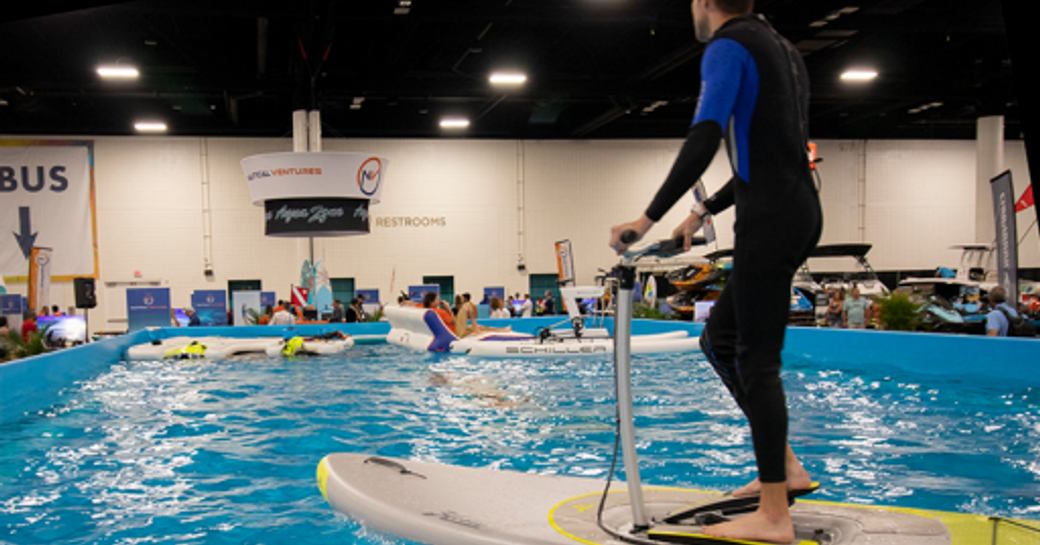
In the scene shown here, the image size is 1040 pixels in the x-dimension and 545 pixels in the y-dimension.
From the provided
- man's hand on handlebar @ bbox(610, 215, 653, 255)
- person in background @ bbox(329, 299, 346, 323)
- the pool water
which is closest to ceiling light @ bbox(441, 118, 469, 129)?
person in background @ bbox(329, 299, 346, 323)

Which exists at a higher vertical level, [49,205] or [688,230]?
[49,205]

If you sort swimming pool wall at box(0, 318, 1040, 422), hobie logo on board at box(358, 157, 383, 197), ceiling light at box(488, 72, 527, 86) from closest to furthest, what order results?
swimming pool wall at box(0, 318, 1040, 422), hobie logo on board at box(358, 157, 383, 197), ceiling light at box(488, 72, 527, 86)

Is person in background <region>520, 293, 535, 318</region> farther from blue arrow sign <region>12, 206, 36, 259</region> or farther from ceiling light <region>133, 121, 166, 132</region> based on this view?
blue arrow sign <region>12, 206, 36, 259</region>

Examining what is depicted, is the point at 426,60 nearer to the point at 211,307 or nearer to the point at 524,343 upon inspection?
the point at 211,307

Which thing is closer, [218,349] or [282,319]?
[218,349]

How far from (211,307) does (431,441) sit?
17.8 metres

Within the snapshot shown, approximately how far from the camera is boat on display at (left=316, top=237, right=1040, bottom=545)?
2.45 m

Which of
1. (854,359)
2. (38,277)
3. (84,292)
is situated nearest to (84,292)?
(84,292)

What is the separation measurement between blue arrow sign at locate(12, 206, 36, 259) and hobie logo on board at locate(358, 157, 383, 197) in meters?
15.3

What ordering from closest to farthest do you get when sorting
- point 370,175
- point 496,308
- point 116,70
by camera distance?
point 370,175 < point 116,70 < point 496,308

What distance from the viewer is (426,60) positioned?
942 inches

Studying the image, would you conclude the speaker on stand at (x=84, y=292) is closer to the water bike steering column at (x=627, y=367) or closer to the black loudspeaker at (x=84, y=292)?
the black loudspeaker at (x=84, y=292)

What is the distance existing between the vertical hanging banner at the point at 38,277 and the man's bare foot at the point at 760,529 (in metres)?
15.9

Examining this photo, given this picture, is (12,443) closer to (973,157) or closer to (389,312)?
(389,312)
